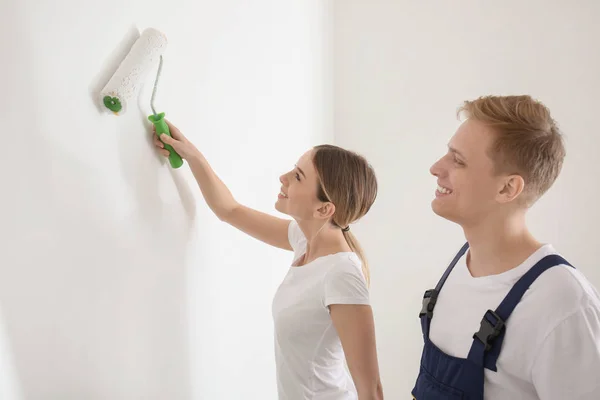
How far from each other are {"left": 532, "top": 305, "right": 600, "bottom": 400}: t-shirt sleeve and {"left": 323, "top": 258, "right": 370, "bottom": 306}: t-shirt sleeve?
0.40 meters

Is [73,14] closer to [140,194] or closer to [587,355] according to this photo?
[140,194]

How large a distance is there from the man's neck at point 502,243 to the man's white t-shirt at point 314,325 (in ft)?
0.88

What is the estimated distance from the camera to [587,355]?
2.73 feet

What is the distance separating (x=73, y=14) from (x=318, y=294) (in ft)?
2.39

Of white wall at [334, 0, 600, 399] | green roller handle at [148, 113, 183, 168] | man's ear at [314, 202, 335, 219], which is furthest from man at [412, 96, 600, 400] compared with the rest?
white wall at [334, 0, 600, 399]

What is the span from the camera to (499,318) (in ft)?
3.06

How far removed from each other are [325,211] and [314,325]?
0.26m

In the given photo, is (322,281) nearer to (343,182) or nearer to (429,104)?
(343,182)

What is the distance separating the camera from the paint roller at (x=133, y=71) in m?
0.95

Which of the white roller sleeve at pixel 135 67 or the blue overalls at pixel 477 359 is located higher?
the white roller sleeve at pixel 135 67

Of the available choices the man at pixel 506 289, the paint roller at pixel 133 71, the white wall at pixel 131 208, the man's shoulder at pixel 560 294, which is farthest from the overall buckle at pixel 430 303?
the paint roller at pixel 133 71

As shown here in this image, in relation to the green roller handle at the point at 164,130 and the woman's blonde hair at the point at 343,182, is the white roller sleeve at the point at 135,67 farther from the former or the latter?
the woman's blonde hair at the point at 343,182

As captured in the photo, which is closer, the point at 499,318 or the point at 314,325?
the point at 499,318

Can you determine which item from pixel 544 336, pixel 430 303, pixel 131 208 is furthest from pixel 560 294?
pixel 131 208
